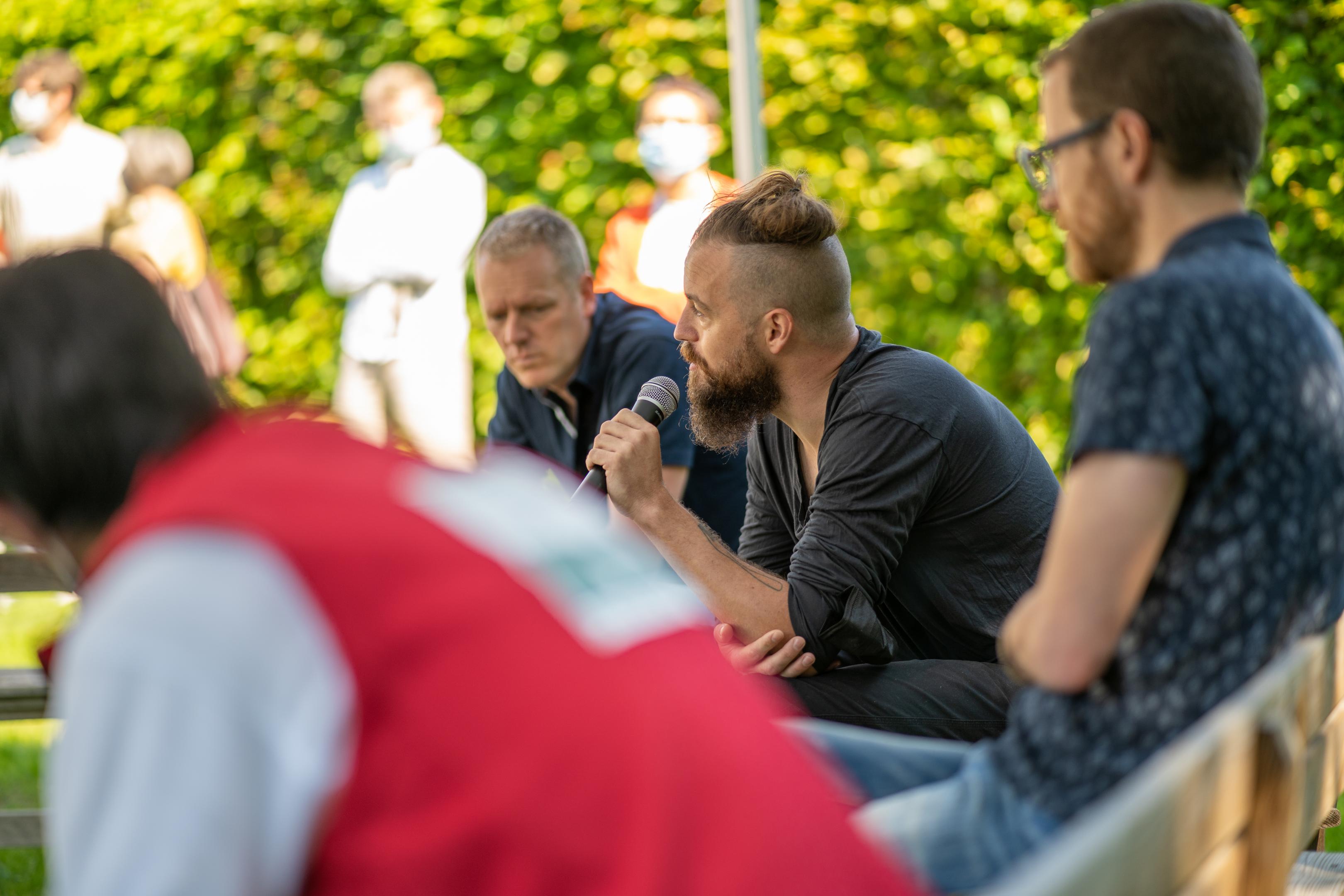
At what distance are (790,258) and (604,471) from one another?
0.60m

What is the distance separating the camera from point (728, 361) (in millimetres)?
3016

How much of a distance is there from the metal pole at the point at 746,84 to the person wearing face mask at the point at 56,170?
341 centimetres

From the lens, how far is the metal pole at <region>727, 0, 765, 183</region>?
5359mm

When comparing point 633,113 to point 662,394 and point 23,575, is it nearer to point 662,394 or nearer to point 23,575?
point 23,575

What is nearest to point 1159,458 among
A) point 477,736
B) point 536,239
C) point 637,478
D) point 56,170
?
point 477,736

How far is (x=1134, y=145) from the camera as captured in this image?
161cm

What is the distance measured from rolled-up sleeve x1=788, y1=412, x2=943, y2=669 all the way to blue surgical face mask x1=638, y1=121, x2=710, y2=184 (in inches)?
126

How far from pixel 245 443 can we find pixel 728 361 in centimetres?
201

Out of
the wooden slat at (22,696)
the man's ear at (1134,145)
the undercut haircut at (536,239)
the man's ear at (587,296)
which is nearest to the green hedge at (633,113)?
the undercut haircut at (536,239)

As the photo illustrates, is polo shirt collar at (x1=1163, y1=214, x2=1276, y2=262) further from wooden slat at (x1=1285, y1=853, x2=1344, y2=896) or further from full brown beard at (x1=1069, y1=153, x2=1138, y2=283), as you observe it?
wooden slat at (x1=1285, y1=853, x2=1344, y2=896)

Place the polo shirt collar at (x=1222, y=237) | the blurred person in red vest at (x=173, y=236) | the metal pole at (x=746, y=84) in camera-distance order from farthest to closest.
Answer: the blurred person in red vest at (x=173, y=236) < the metal pole at (x=746, y=84) < the polo shirt collar at (x=1222, y=237)

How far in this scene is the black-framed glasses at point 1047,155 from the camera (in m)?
1.63

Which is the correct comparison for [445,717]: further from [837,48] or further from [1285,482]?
[837,48]

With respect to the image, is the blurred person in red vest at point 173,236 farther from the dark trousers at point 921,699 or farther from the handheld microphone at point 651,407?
the dark trousers at point 921,699
